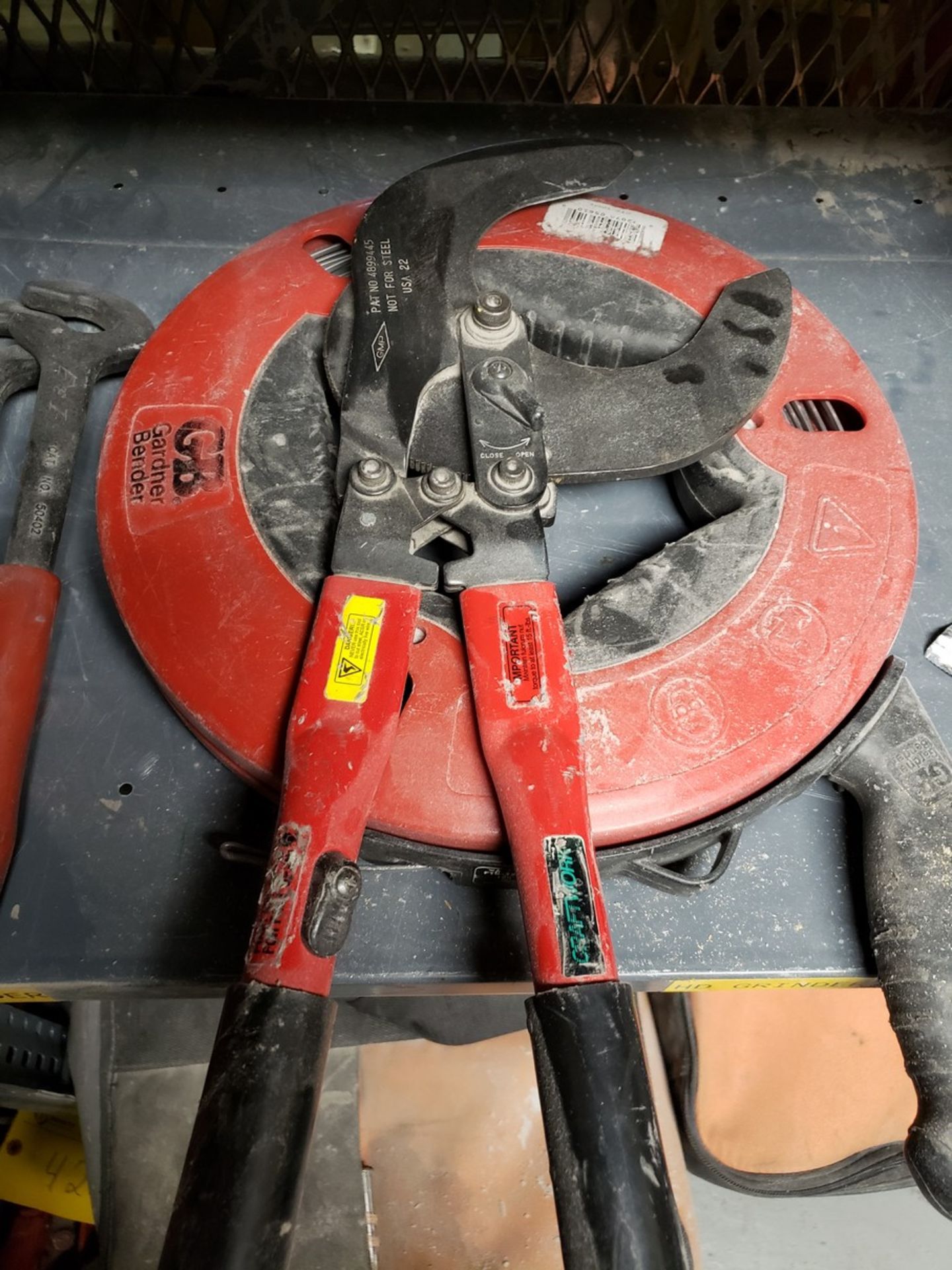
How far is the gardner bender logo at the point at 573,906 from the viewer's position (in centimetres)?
49

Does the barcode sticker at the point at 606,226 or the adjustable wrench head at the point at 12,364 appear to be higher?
the barcode sticker at the point at 606,226

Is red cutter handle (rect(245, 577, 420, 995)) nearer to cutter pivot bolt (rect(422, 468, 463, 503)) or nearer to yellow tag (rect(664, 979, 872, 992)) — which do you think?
cutter pivot bolt (rect(422, 468, 463, 503))

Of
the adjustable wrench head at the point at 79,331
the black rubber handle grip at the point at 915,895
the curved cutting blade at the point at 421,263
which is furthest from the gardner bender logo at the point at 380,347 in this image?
the black rubber handle grip at the point at 915,895

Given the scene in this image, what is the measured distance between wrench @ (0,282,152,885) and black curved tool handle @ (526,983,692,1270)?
1.31 ft

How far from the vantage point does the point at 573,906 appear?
502 mm

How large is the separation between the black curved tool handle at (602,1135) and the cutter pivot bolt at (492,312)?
1.45ft

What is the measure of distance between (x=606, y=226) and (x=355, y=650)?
437mm

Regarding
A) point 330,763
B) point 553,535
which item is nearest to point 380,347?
point 553,535

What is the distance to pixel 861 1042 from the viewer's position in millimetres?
1086

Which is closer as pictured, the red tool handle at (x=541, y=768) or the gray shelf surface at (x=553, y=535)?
the red tool handle at (x=541, y=768)

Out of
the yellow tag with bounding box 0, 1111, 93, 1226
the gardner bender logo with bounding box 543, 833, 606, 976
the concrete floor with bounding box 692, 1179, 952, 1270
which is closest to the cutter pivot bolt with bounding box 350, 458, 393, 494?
the gardner bender logo with bounding box 543, 833, 606, 976

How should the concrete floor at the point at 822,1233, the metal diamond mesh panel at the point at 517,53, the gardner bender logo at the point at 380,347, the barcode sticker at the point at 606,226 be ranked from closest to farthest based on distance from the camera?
1. the gardner bender logo at the point at 380,347
2. the barcode sticker at the point at 606,226
3. the metal diamond mesh panel at the point at 517,53
4. the concrete floor at the point at 822,1233

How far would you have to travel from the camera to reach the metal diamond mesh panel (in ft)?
3.18

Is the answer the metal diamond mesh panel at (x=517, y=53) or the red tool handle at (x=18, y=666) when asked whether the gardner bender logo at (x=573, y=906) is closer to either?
the red tool handle at (x=18, y=666)
